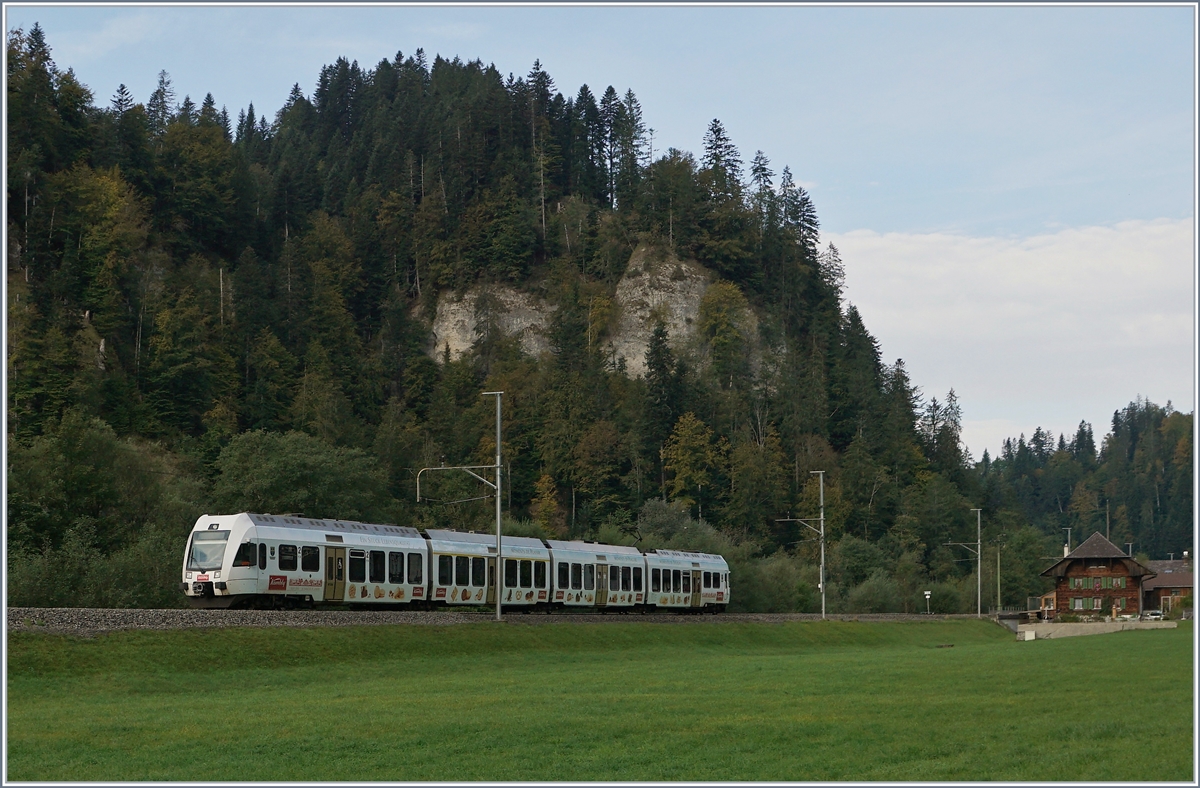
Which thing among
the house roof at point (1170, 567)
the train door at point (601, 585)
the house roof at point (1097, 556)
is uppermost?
the train door at point (601, 585)

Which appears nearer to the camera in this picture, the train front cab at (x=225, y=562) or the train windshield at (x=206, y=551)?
the train front cab at (x=225, y=562)

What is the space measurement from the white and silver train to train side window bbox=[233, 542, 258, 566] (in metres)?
0.03

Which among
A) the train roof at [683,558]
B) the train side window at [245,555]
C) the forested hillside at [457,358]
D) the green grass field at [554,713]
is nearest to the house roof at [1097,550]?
the forested hillside at [457,358]

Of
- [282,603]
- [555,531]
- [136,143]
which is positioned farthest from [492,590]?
[136,143]

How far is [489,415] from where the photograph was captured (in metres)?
144

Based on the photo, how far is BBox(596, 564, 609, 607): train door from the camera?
185 ft

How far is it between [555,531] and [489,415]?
71.1 feet

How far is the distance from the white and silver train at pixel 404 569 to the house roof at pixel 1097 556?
185ft

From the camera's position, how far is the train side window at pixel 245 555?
3881 centimetres

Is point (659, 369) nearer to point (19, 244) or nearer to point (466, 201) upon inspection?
point (466, 201)

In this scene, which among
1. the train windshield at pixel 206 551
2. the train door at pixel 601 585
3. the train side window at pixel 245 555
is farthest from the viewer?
the train door at pixel 601 585

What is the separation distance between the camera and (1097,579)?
109375mm

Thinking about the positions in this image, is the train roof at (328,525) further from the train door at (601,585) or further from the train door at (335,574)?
the train door at (601,585)

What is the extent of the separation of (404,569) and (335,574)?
3570mm
